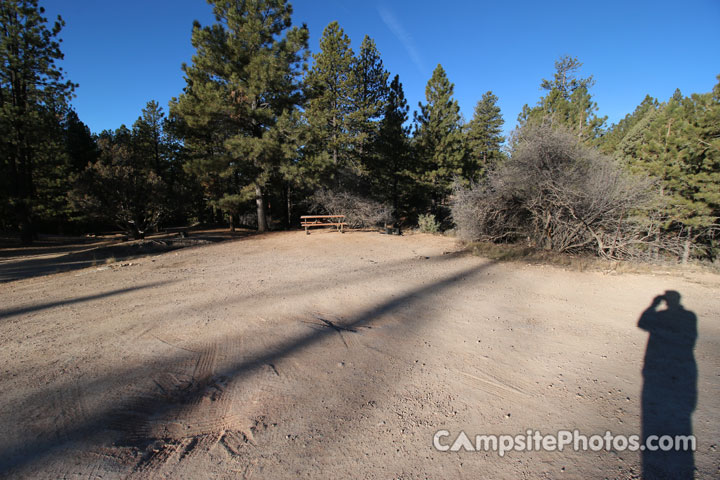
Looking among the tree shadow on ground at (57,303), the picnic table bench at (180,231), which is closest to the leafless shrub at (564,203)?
the tree shadow on ground at (57,303)

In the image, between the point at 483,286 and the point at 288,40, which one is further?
the point at 288,40

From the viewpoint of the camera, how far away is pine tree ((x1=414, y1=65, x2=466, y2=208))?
20.9m

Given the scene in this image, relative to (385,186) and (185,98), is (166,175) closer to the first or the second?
(185,98)

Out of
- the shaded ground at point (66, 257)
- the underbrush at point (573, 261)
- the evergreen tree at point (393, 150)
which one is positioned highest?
the evergreen tree at point (393, 150)

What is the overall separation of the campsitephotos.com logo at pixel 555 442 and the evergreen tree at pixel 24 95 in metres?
22.4

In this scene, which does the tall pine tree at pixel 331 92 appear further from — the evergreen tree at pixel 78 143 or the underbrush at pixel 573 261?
the evergreen tree at pixel 78 143

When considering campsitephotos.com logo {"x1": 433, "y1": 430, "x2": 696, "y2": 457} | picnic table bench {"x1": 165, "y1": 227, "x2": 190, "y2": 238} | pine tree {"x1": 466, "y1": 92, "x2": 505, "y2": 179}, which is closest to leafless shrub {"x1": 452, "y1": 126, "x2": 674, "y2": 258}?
campsitephotos.com logo {"x1": 433, "y1": 430, "x2": 696, "y2": 457}

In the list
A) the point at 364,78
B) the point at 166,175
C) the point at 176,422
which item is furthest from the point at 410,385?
the point at 166,175

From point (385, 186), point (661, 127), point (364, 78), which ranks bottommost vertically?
point (385, 186)

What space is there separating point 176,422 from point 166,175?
34001mm

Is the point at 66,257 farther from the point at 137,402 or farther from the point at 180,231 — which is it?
the point at 137,402

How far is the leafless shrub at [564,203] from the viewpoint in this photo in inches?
311

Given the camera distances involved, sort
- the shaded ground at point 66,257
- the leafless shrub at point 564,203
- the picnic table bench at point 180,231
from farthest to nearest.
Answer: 1. the picnic table bench at point 180,231
2. the shaded ground at point 66,257
3. the leafless shrub at point 564,203

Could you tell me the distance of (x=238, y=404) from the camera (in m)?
2.37
